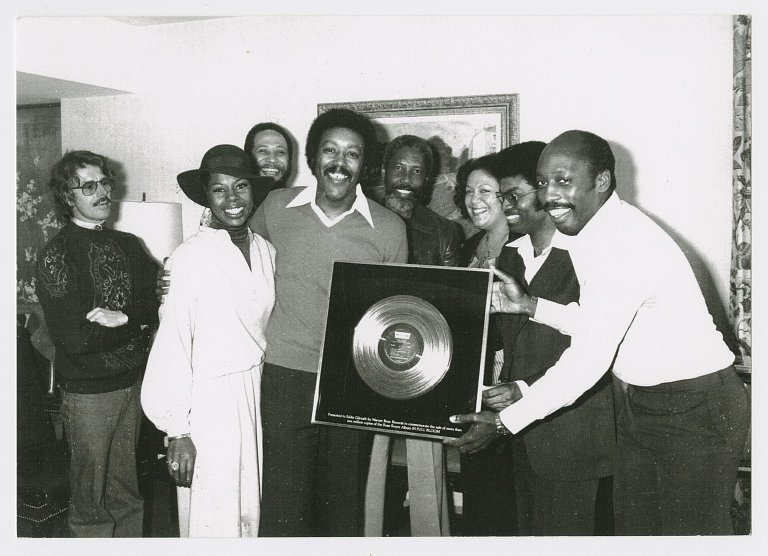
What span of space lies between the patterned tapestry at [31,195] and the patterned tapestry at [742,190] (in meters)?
2.55

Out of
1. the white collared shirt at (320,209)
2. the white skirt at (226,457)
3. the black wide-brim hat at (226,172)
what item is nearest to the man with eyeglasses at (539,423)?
the white collared shirt at (320,209)

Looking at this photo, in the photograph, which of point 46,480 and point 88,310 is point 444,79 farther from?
point 46,480

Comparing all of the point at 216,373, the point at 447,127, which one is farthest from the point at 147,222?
the point at 447,127

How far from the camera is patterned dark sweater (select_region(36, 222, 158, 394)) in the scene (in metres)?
2.57

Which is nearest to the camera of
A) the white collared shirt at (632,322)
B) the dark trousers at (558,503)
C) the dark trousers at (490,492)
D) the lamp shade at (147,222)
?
the white collared shirt at (632,322)

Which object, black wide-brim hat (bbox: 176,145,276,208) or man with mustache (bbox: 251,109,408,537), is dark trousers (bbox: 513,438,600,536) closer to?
man with mustache (bbox: 251,109,408,537)

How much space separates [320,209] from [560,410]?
1.15 meters

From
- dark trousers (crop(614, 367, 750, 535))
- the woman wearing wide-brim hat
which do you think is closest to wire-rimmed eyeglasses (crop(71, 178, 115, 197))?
the woman wearing wide-brim hat

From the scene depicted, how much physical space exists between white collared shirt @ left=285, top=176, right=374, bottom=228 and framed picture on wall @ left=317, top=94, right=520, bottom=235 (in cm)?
4

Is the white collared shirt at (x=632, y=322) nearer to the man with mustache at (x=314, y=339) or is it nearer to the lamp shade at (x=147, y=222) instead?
the man with mustache at (x=314, y=339)

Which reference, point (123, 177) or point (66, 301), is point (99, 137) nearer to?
point (123, 177)

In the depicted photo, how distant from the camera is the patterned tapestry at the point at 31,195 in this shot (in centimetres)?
255

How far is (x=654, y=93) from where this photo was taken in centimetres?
247

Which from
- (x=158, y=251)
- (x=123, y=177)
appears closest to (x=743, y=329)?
(x=158, y=251)
